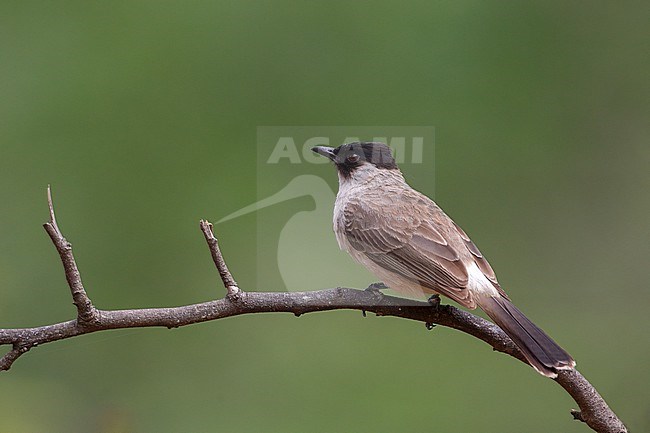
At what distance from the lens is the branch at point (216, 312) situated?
1.90 m

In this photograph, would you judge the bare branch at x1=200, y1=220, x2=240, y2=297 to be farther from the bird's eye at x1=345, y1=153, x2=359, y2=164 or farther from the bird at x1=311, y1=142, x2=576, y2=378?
the bird's eye at x1=345, y1=153, x2=359, y2=164

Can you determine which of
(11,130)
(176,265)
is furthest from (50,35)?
(176,265)

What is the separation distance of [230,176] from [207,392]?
40.8 inches

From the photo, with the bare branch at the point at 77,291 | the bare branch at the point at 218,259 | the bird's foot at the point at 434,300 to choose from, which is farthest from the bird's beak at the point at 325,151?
the bare branch at the point at 77,291

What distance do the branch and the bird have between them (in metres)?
0.16

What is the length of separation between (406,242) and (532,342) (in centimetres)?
65

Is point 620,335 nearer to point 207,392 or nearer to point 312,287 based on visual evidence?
point 312,287

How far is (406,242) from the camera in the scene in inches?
110

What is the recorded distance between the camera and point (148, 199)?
13.8ft

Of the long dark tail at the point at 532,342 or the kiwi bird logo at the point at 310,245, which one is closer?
the long dark tail at the point at 532,342

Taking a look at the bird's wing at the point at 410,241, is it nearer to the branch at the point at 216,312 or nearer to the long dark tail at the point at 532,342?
the long dark tail at the point at 532,342

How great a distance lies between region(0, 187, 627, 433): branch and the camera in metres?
1.90

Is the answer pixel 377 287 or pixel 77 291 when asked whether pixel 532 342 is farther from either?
pixel 77 291

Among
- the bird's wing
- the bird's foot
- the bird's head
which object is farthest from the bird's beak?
the bird's foot
